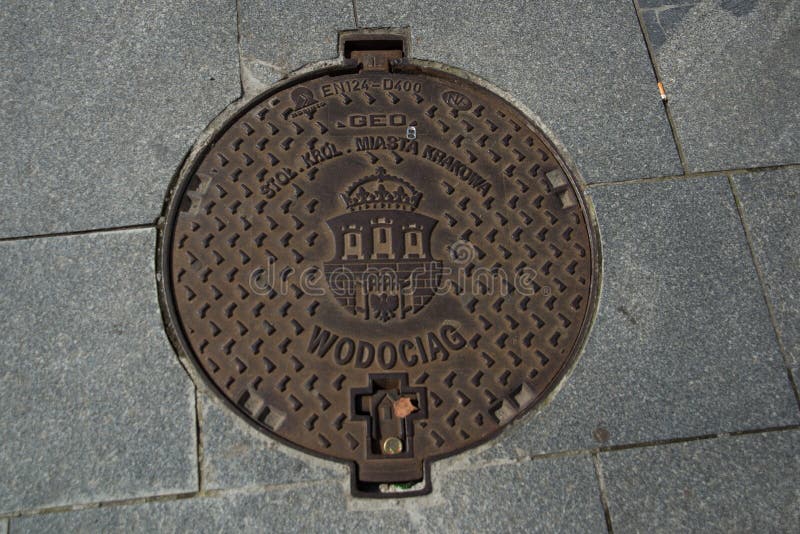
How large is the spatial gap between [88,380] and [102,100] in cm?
133

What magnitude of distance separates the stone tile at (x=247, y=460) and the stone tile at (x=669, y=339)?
26.5 inches

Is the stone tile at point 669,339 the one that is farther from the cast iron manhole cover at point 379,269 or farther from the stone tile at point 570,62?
the stone tile at point 570,62

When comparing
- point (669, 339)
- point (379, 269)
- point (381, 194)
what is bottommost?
point (669, 339)

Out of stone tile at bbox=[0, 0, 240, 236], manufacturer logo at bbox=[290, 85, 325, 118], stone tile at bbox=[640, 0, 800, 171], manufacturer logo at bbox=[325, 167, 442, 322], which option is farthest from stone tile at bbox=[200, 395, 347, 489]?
stone tile at bbox=[640, 0, 800, 171]

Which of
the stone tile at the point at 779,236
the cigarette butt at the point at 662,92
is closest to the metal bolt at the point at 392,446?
the stone tile at the point at 779,236

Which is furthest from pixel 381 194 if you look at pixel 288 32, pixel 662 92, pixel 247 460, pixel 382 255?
pixel 662 92

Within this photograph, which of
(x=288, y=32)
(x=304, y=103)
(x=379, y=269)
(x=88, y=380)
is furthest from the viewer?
(x=288, y=32)

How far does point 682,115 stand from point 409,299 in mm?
1688

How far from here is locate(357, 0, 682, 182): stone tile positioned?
2795 millimetres

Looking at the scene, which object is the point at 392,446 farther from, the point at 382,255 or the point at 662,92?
the point at 662,92

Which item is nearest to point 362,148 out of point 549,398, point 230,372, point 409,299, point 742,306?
point 409,299

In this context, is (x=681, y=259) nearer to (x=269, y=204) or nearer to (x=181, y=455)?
(x=269, y=204)

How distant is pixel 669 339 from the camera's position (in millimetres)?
2523

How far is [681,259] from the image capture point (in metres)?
2.64
